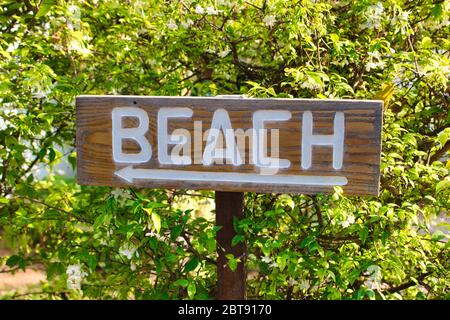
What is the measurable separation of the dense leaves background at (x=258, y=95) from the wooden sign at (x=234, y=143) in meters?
0.26

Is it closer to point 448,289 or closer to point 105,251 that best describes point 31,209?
point 105,251

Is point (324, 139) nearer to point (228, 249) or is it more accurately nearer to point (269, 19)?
point (228, 249)

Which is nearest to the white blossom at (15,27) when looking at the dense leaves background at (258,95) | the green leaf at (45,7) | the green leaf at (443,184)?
the dense leaves background at (258,95)

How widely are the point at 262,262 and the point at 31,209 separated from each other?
118cm

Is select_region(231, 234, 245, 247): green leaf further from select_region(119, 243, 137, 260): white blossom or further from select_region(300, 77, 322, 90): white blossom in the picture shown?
select_region(300, 77, 322, 90): white blossom

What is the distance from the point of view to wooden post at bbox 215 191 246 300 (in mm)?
1836

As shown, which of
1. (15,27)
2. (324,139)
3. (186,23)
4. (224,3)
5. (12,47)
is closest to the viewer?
(324,139)

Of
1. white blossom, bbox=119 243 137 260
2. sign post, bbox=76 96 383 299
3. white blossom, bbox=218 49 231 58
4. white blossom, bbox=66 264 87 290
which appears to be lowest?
white blossom, bbox=66 264 87 290

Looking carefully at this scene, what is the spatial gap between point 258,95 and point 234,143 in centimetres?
61

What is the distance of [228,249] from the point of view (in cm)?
188

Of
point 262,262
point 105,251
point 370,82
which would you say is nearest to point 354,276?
point 262,262

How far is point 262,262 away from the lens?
2.26 m

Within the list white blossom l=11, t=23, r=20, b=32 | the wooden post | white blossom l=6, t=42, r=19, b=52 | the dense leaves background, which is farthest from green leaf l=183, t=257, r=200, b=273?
white blossom l=11, t=23, r=20, b=32

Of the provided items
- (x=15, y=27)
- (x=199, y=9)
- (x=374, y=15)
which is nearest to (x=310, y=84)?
(x=374, y=15)
